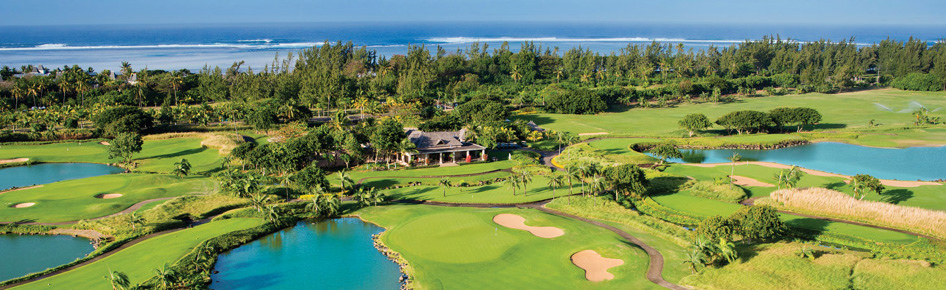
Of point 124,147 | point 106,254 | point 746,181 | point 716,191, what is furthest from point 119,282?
point 746,181

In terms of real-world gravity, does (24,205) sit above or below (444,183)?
below

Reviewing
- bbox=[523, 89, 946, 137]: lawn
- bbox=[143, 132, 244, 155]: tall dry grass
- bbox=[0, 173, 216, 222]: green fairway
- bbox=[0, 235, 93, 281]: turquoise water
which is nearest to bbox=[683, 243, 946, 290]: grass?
bbox=[0, 235, 93, 281]: turquoise water

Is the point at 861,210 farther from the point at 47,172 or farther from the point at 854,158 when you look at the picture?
the point at 47,172

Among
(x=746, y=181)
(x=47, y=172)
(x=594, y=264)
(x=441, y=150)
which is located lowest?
(x=594, y=264)

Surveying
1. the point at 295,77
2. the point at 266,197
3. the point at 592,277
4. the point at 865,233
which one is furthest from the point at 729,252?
the point at 295,77

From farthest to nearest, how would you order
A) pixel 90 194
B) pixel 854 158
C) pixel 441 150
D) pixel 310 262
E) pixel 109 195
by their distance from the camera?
1. pixel 854 158
2. pixel 441 150
3. pixel 109 195
4. pixel 90 194
5. pixel 310 262

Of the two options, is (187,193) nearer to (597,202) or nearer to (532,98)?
(597,202)

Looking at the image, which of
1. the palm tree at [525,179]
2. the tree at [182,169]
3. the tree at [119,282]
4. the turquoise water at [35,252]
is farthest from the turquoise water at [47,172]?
the palm tree at [525,179]
